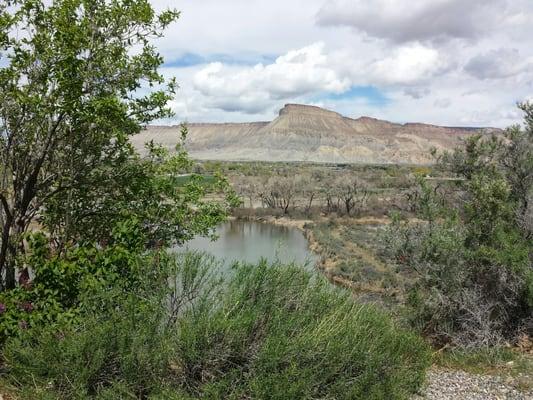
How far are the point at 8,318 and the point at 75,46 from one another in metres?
3.42

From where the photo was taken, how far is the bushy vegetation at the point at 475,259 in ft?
32.3

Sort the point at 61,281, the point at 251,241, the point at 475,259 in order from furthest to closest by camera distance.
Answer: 1. the point at 251,241
2. the point at 475,259
3. the point at 61,281

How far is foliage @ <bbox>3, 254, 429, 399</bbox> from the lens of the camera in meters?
5.20

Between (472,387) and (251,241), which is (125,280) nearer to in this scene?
(472,387)

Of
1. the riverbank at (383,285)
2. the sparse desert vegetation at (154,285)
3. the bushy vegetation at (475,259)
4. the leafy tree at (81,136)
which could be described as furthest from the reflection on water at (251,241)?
the leafy tree at (81,136)

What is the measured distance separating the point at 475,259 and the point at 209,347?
6.73 metres

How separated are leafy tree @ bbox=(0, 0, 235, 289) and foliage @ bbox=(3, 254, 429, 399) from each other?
5.52ft

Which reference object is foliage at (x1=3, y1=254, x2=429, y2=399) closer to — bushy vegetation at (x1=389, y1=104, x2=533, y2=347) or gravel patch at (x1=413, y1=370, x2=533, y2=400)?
gravel patch at (x1=413, y1=370, x2=533, y2=400)

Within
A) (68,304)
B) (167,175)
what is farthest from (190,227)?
(68,304)

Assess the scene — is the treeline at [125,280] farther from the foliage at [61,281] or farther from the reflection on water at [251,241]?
the reflection on water at [251,241]

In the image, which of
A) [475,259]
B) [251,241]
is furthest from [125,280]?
[251,241]

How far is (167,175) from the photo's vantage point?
840cm

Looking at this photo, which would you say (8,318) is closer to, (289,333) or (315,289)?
(289,333)

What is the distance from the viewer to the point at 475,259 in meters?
10.3
